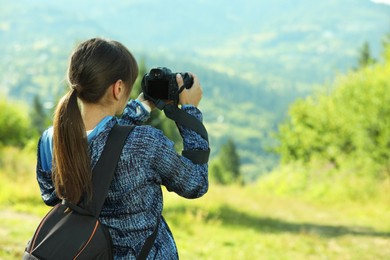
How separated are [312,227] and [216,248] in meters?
3.82

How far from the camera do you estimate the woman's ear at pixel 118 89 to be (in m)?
2.26

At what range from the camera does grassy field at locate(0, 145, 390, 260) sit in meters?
8.37

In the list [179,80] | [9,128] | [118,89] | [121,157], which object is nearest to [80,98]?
[118,89]

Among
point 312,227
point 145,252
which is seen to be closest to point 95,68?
point 145,252

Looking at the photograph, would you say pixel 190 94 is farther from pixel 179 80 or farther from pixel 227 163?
pixel 227 163

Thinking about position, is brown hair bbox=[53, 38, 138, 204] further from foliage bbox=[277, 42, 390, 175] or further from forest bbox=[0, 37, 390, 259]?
foliage bbox=[277, 42, 390, 175]

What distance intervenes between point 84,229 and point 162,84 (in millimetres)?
643

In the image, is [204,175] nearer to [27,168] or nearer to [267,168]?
[27,168]

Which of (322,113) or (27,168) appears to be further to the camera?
(322,113)

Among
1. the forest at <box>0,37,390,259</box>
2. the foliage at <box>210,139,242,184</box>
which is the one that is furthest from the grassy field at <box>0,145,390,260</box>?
the foliage at <box>210,139,242,184</box>

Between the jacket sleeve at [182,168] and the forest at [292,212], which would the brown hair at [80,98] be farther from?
the forest at [292,212]

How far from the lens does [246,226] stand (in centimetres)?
1136

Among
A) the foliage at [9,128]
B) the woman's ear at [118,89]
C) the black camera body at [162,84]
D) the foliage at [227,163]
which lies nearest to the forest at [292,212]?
the black camera body at [162,84]

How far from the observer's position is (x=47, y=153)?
93.6 inches
